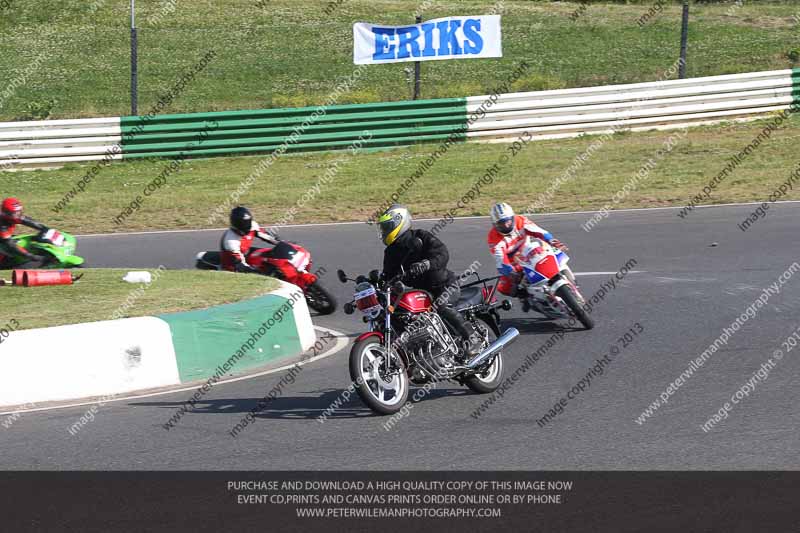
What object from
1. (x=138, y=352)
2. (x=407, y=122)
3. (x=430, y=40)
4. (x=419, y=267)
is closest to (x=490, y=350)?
(x=419, y=267)

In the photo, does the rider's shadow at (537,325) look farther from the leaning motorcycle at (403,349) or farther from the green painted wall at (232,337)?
the green painted wall at (232,337)

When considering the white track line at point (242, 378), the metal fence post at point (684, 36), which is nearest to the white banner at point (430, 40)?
the metal fence post at point (684, 36)

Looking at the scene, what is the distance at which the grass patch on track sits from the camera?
10008mm

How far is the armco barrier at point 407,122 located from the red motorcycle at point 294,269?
41.4 ft

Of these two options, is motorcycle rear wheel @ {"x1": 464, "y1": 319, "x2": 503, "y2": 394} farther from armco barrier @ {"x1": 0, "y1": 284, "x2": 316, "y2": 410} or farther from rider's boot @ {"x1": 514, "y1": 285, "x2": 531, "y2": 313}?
rider's boot @ {"x1": 514, "y1": 285, "x2": 531, "y2": 313}

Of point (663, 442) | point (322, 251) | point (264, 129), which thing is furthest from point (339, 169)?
point (663, 442)

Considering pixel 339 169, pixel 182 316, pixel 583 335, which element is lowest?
pixel 339 169

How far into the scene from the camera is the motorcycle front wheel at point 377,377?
26.2ft

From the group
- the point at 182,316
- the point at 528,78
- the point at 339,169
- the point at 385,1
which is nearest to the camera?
the point at 182,316

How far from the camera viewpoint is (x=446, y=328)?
8906mm

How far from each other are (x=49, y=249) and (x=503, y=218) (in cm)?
659

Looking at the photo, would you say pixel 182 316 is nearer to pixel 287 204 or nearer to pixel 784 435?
pixel 784 435

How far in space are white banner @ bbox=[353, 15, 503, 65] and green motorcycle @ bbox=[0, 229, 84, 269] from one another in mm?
12971
